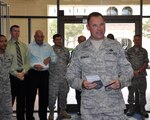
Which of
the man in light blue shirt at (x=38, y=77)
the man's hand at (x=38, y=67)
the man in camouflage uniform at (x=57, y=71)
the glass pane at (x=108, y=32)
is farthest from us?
the glass pane at (x=108, y=32)

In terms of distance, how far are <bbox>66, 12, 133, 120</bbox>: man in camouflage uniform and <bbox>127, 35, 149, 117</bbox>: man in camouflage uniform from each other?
170 inches

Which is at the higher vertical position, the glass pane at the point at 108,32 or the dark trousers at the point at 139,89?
the glass pane at the point at 108,32

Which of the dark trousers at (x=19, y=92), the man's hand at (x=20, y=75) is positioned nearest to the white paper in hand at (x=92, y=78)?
the man's hand at (x=20, y=75)

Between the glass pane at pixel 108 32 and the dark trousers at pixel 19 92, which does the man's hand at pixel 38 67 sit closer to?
the dark trousers at pixel 19 92

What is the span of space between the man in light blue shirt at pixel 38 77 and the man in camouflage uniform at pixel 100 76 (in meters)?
3.31

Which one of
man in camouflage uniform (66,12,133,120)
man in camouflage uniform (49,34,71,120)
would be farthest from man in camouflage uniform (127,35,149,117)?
man in camouflage uniform (66,12,133,120)

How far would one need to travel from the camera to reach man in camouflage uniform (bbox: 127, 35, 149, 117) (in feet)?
23.0

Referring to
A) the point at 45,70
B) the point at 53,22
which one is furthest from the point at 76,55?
the point at 53,22

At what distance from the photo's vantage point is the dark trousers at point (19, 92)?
568cm

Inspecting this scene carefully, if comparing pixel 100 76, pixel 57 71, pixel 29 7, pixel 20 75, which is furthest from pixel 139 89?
pixel 100 76

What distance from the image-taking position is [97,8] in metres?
7.66

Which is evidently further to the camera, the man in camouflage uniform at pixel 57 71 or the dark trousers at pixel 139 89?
the dark trousers at pixel 139 89

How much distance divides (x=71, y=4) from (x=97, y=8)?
0.61 meters

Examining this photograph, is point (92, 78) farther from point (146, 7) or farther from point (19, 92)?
point (146, 7)
